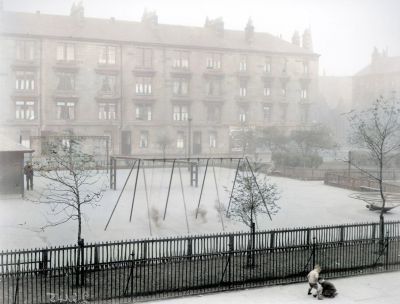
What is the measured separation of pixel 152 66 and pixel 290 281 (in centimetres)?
1706

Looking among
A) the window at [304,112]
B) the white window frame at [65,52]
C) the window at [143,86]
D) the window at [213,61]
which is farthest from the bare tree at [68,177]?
the window at [304,112]

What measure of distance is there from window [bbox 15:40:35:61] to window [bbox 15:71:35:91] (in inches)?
31.7

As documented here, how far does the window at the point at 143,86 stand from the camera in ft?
86.2

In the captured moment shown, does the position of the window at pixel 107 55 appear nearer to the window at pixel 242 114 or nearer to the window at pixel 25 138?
the window at pixel 25 138

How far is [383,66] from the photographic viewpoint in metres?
32.4

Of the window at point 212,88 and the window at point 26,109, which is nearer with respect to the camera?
the window at point 26,109

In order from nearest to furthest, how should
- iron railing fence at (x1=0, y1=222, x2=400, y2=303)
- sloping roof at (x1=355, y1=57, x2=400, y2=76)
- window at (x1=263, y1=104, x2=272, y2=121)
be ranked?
1. iron railing fence at (x1=0, y1=222, x2=400, y2=303)
2. window at (x1=263, y1=104, x2=272, y2=121)
3. sloping roof at (x1=355, y1=57, x2=400, y2=76)

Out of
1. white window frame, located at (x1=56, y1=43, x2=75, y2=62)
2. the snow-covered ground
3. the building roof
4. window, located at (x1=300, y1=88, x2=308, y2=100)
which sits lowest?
the snow-covered ground

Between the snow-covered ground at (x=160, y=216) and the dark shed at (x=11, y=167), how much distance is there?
0.82 m

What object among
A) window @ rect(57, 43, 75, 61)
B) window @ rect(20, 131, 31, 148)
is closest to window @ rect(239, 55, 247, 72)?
window @ rect(57, 43, 75, 61)

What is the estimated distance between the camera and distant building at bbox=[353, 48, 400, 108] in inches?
1241

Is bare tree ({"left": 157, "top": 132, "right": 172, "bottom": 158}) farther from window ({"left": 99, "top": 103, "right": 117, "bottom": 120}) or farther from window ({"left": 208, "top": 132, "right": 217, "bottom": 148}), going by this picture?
window ({"left": 99, "top": 103, "right": 117, "bottom": 120})

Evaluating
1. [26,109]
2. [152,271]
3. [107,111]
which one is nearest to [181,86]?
[107,111]

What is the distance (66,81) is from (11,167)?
603 cm
